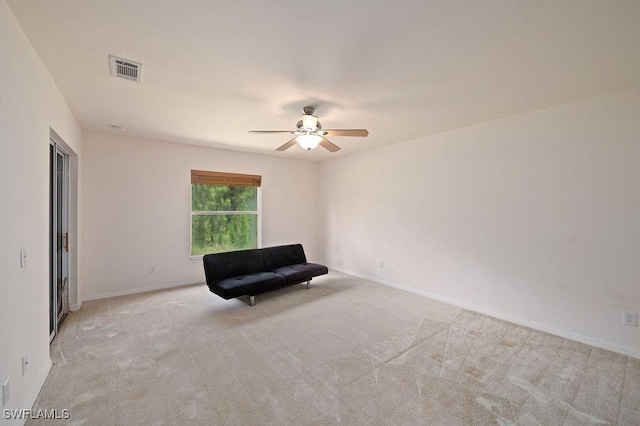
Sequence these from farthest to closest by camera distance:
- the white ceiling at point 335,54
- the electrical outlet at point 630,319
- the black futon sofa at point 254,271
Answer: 1. the black futon sofa at point 254,271
2. the electrical outlet at point 630,319
3. the white ceiling at point 335,54

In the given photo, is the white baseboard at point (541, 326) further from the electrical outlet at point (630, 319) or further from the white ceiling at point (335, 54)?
the white ceiling at point (335, 54)

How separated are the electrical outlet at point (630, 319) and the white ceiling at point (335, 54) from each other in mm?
2083

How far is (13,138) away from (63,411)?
69.1 inches

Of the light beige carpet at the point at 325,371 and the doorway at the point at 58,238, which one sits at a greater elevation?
the doorway at the point at 58,238

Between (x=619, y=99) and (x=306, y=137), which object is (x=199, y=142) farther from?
(x=619, y=99)

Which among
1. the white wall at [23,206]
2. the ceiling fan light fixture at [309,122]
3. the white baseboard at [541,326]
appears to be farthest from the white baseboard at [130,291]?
the white baseboard at [541,326]

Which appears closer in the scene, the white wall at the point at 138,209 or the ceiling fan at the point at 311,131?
the ceiling fan at the point at 311,131

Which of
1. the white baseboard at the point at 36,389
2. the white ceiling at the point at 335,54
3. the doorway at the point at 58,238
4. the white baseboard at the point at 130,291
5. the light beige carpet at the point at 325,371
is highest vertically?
the white ceiling at the point at 335,54

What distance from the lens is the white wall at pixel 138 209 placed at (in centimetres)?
392

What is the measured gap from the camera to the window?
15.9 feet

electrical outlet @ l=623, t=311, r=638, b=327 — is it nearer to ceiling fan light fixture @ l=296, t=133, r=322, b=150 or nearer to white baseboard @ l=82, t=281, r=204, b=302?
ceiling fan light fixture @ l=296, t=133, r=322, b=150

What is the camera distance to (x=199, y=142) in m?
4.50

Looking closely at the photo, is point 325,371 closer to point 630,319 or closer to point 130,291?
point 630,319

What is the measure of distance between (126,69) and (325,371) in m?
2.92
